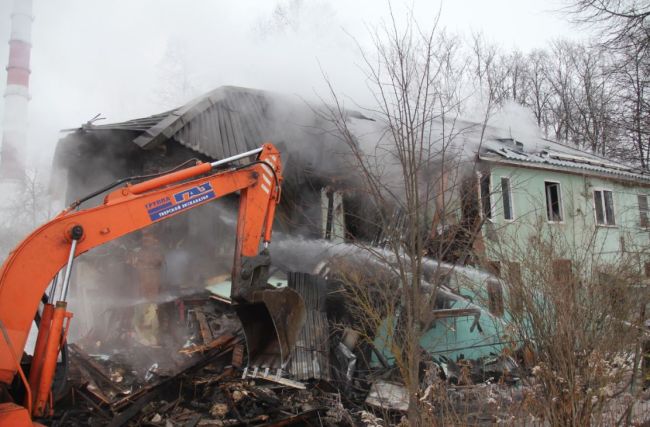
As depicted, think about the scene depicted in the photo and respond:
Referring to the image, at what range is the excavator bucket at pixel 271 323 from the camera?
232 inches

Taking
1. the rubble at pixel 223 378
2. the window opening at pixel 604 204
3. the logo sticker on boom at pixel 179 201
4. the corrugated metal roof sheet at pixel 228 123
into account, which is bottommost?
the rubble at pixel 223 378

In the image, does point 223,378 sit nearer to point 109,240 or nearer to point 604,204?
point 109,240

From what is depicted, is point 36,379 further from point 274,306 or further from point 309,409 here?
point 309,409

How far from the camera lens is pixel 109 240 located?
4887mm

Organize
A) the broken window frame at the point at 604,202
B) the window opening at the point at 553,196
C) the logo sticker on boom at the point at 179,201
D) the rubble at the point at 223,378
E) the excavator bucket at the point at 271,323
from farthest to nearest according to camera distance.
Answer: the broken window frame at the point at 604,202
the window opening at the point at 553,196
the rubble at the point at 223,378
the excavator bucket at the point at 271,323
the logo sticker on boom at the point at 179,201

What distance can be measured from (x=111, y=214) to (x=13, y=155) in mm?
29140

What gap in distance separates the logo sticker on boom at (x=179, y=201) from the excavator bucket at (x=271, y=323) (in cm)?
124

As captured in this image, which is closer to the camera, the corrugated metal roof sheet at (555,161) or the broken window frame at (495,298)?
the broken window frame at (495,298)

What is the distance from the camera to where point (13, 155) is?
2909 cm

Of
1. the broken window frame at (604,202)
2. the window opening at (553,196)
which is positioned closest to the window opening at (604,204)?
the broken window frame at (604,202)

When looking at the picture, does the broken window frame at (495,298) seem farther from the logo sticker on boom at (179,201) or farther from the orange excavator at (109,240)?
the logo sticker on boom at (179,201)

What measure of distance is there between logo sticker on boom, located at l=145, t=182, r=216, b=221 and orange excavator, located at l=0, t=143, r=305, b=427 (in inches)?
0.4

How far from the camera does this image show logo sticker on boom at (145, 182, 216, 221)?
5.32 m

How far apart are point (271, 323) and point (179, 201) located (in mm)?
2002
